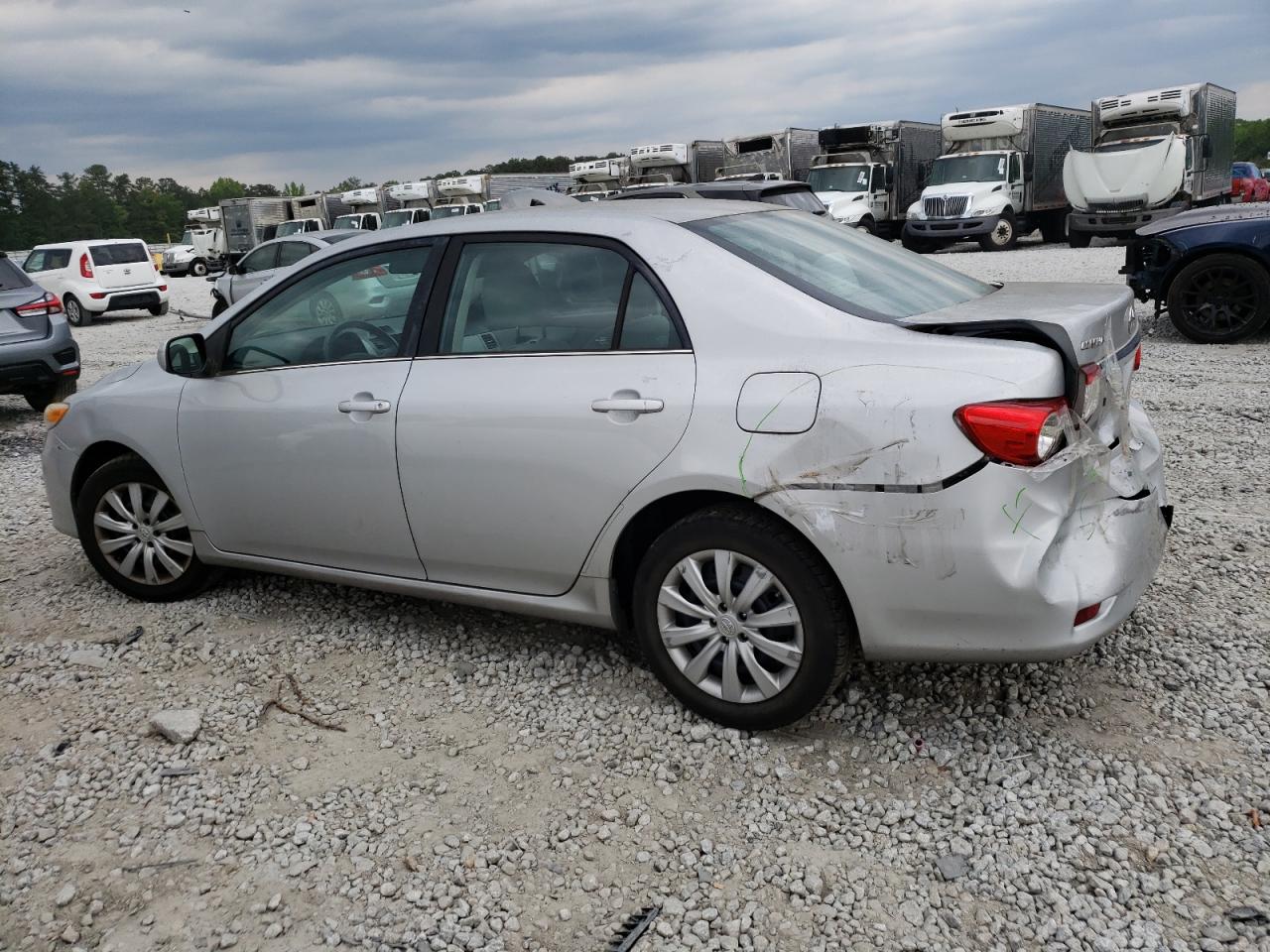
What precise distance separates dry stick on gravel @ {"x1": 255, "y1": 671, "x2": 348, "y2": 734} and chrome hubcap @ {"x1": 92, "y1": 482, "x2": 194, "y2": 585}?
1.00m

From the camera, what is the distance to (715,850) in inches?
108

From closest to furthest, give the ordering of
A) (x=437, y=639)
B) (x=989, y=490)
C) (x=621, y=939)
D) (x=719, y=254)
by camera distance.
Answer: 1. (x=621, y=939)
2. (x=989, y=490)
3. (x=719, y=254)
4. (x=437, y=639)

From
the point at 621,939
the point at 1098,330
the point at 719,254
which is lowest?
the point at 621,939

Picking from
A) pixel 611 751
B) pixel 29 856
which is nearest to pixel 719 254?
pixel 611 751

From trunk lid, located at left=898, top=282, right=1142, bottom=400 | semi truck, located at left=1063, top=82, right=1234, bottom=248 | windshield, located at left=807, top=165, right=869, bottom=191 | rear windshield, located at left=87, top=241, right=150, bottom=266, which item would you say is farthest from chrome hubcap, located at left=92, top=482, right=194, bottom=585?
windshield, located at left=807, top=165, right=869, bottom=191

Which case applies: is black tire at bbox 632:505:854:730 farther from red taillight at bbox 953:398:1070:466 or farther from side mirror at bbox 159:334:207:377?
side mirror at bbox 159:334:207:377

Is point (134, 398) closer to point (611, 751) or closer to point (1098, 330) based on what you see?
point (611, 751)

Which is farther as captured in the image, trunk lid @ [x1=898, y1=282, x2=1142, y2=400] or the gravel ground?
trunk lid @ [x1=898, y1=282, x2=1142, y2=400]

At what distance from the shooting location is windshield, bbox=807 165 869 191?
2506 centimetres

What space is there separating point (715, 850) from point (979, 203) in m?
22.5

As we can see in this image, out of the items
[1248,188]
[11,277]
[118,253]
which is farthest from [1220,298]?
[1248,188]

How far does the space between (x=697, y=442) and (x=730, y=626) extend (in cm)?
56

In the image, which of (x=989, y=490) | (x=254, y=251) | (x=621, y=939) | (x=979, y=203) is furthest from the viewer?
(x=979, y=203)

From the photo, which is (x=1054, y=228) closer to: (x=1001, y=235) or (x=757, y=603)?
(x=1001, y=235)
